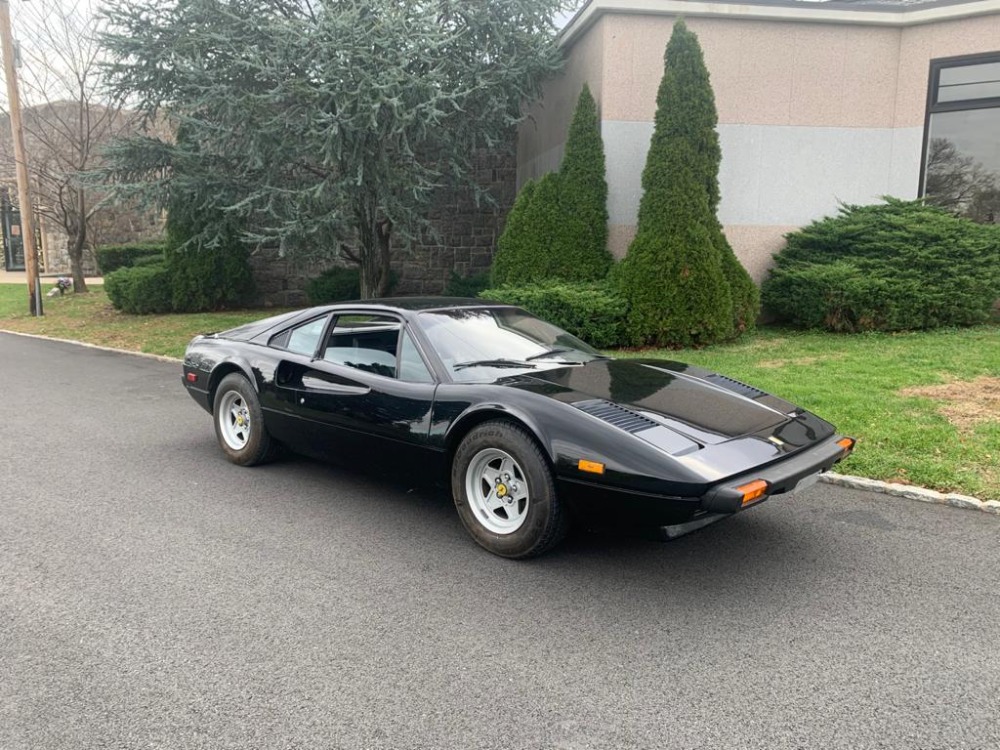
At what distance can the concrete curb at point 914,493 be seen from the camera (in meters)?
4.41

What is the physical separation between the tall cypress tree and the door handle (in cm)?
564

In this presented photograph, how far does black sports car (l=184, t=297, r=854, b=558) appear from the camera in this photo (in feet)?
11.0

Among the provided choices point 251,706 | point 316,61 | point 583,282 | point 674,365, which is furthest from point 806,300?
point 251,706

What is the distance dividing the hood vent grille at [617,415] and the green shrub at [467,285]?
10.8 metres

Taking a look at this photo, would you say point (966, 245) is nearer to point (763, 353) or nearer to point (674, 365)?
point (763, 353)

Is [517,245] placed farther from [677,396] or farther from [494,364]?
[677,396]

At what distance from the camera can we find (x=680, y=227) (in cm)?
965

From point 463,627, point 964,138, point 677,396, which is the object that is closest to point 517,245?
point 964,138

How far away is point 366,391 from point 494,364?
79 centimetres

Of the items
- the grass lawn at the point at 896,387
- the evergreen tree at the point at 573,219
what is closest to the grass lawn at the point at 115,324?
the grass lawn at the point at 896,387

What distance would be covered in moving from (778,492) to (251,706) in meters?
2.39

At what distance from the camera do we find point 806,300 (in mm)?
10422

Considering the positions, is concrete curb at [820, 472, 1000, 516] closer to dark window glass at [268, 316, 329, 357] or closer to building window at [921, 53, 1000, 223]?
dark window glass at [268, 316, 329, 357]

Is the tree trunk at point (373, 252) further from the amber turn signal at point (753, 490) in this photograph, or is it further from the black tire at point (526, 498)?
the amber turn signal at point (753, 490)
